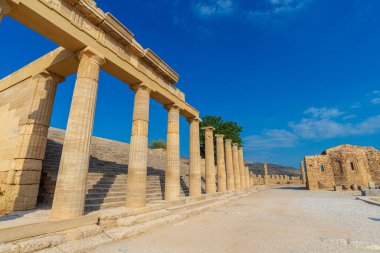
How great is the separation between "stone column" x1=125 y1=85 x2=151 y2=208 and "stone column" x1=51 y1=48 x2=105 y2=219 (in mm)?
2285

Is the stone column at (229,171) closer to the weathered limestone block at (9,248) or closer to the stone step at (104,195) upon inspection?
the stone step at (104,195)

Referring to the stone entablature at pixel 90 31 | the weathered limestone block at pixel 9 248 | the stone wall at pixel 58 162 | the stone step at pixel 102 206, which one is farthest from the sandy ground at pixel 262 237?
the stone entablature at pixel 90 31

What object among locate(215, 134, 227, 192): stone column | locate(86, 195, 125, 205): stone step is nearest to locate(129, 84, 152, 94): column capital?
locate(86, 195, 125, 205): stone step

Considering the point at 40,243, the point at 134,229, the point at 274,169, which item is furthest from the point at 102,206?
the point at 274,169

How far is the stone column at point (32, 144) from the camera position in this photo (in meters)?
7.54

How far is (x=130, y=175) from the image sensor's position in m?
8.56

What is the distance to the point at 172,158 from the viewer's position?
11398mm

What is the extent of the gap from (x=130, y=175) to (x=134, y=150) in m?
1.12

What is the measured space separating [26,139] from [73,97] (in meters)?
3.48

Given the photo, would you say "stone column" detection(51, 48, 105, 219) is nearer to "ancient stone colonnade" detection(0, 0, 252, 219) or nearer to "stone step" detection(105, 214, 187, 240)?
"ancient stone colonnade" detection(0, 0, 252, 219)

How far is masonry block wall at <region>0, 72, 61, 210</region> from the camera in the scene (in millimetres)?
7594

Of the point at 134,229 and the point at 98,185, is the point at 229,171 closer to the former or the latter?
the point at 98,185

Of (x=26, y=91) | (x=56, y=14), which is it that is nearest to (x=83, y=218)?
(x=56, y=14)

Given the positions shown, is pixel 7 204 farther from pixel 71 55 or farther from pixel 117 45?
pixel 117 45
